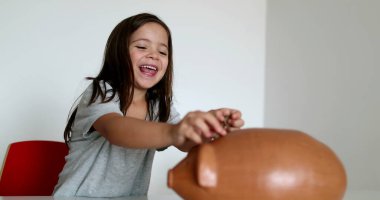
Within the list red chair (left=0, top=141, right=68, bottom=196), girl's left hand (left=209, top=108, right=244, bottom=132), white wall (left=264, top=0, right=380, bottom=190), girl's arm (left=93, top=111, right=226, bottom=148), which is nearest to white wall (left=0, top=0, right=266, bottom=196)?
white wall (left=264, top=0, right=380, bottom=190)

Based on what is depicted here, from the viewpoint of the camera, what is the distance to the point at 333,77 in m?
1.36

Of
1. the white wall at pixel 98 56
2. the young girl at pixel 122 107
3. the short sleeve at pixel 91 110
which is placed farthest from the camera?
the white wall at pixel 98 56

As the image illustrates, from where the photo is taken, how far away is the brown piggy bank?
415 millimetres

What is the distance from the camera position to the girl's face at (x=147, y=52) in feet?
2.85

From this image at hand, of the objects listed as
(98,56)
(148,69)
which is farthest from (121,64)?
(98,56)

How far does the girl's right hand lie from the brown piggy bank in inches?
0.7

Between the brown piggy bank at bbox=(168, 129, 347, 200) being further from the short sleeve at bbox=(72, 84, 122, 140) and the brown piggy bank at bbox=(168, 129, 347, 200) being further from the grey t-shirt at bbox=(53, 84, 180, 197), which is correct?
the grey t-shirt at bbox=(53, 84, 180, 197)

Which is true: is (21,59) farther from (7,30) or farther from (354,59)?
(354,59)

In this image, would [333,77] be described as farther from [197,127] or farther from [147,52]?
[197,127]

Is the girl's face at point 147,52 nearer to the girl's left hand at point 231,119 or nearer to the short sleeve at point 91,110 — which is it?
the short sleeve at point 91,110

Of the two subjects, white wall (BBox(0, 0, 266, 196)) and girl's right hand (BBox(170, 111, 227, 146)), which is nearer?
girl's right hand (BBox(170, 111, 227, 146))

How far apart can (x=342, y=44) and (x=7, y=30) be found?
1231 millimetres

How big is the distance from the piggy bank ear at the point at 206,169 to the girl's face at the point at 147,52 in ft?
1.62

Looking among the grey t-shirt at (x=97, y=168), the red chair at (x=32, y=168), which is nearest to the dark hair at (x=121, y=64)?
the grey t-shirt at (x=97, y=168)
